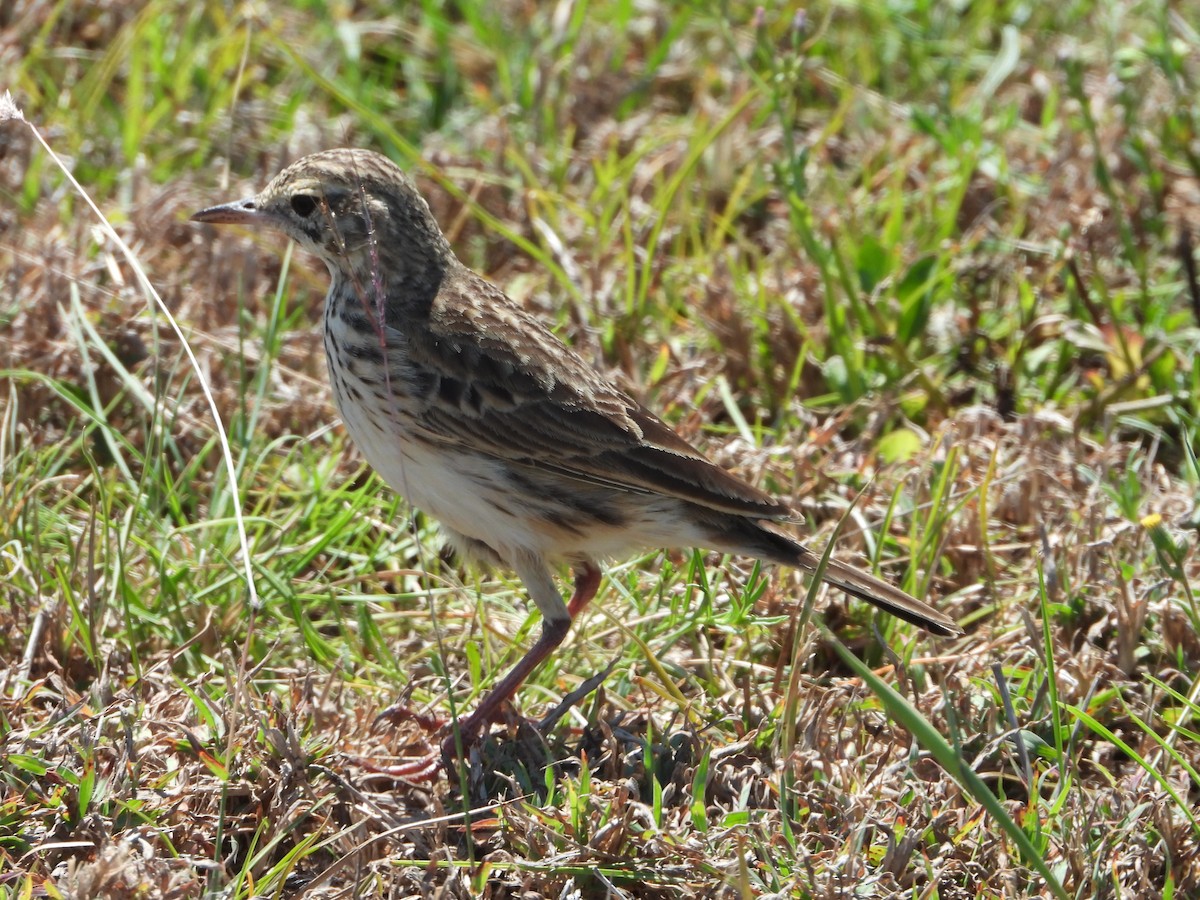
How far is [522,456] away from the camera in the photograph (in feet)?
14.8

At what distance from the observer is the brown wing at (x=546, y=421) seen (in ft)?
14.6

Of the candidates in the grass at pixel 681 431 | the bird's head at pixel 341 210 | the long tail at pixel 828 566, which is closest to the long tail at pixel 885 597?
the long tail at pixel 828 566

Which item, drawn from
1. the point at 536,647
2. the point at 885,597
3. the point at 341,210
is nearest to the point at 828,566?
the point at 885,597

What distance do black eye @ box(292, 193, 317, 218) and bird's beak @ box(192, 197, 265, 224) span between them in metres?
0.12

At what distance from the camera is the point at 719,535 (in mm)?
4508

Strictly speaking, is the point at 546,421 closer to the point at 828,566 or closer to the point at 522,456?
the point at 522,456

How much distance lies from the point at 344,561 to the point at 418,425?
87 cm

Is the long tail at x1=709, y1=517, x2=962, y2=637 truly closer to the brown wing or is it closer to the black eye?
the brown wing

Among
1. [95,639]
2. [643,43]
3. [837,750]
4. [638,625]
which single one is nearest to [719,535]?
[638,625]

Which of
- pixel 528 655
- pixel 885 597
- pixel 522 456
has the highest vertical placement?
pixel 522 456

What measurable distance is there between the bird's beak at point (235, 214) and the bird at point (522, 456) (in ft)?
0.56

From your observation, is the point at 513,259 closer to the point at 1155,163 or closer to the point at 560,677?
the point at 560,677

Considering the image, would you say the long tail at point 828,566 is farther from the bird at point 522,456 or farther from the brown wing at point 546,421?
the brown wing at point 546,421

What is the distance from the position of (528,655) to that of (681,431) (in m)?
1.34
